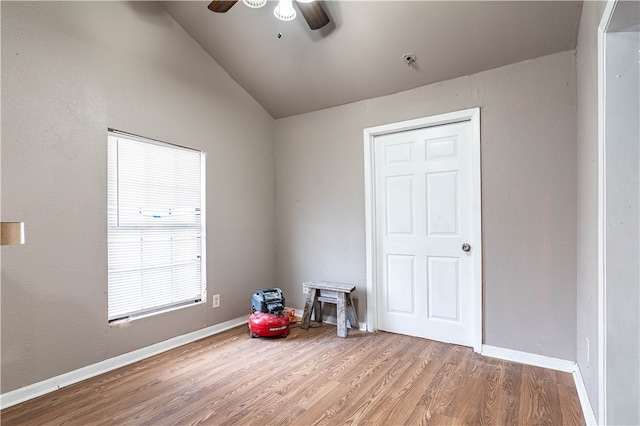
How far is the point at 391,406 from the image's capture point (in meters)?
1.93

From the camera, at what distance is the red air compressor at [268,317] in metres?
3.02

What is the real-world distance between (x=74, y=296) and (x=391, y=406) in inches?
89.1

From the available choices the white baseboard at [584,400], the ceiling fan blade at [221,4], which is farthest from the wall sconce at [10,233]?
the white baseboard at [584,400]

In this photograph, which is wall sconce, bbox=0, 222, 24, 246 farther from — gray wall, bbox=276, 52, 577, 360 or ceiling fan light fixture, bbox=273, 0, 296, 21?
gray wall, bbox=276, 52, 577, 360

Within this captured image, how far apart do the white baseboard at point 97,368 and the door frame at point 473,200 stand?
1.60m

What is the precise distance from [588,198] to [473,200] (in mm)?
900

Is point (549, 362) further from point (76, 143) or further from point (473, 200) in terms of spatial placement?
point (76, 143)

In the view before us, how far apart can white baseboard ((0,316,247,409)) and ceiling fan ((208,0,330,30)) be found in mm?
2689

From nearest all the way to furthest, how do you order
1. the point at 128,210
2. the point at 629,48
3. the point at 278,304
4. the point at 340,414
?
the point at 629,48 < the point at 340,414 < the point at 128,210 < the point at 278,304

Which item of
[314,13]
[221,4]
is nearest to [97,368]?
[221,4]

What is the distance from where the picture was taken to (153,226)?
2.79 meters

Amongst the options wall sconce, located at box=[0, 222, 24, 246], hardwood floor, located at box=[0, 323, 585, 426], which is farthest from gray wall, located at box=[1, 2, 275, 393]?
wall sconce, located at box=[0, 222, 24, 246]

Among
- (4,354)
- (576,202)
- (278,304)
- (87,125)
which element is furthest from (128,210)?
(576,202)

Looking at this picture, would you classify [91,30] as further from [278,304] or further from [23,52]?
[278,304]
